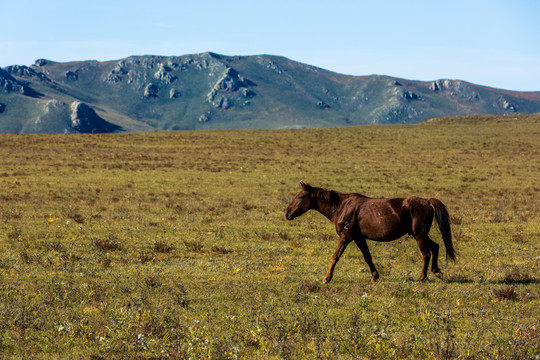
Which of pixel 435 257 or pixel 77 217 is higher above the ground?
pixel 435 257

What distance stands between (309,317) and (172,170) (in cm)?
4643

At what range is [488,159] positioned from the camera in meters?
69.8

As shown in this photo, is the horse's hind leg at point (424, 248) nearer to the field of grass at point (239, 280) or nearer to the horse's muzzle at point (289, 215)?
the field of grass at point (239, 280)

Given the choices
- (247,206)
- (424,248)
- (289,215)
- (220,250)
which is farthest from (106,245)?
(247,206)

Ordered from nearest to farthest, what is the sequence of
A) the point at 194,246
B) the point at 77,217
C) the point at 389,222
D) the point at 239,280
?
the point at 389,222, the point at 239,280, the point at 194,246, the point at 77,217

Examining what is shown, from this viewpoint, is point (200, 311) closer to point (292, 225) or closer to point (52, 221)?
point (292, 225)

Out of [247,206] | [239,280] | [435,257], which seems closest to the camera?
[435,257]

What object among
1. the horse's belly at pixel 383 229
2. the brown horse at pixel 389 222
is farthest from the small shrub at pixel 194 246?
the horse's belly at pixel 383 229

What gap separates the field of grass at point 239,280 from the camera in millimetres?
8523

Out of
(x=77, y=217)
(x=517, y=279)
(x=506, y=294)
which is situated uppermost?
(x=506, y=294)

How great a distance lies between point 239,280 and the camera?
13.0 metres

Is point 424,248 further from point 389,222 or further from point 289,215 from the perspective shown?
point 289,215

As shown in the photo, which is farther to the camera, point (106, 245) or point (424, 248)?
point (106, 245)

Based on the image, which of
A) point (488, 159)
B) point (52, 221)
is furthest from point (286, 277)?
point (488, 159)
